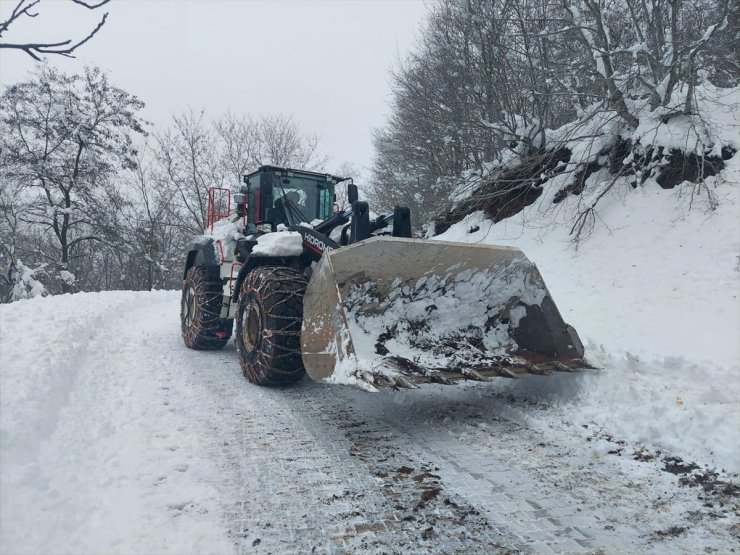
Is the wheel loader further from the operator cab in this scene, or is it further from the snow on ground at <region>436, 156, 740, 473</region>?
the operator cab

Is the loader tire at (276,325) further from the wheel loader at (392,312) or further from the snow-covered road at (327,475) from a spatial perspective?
the snow-covered road at (327,475)

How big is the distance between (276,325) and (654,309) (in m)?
4.30

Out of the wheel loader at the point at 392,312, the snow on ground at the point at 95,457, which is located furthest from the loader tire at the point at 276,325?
the snow on ground at the point at 95,457

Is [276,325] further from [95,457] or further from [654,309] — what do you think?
[654,309]

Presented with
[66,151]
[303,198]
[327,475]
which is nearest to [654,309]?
[303,198]

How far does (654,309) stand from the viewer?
5.84m

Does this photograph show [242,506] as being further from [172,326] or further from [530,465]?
[172,326]

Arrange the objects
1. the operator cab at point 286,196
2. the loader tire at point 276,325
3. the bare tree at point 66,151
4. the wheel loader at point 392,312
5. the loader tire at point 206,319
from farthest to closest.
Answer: the bare tree at point 66,151 < the loader tire at point 206,319 < the operator cab at point 286,196 < the loader tire at point 276,325 < the wheel loader at point 392,312

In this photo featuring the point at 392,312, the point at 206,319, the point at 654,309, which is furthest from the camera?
the point at 206,319

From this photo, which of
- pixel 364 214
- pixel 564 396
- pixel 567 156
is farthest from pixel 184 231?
pixel 564 396

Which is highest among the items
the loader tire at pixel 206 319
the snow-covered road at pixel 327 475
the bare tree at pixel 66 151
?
the bare tree at pixel 66 151

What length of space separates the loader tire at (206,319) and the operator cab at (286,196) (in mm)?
1132

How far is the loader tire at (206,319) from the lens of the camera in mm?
6934

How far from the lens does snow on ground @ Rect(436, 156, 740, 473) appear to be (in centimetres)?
352
